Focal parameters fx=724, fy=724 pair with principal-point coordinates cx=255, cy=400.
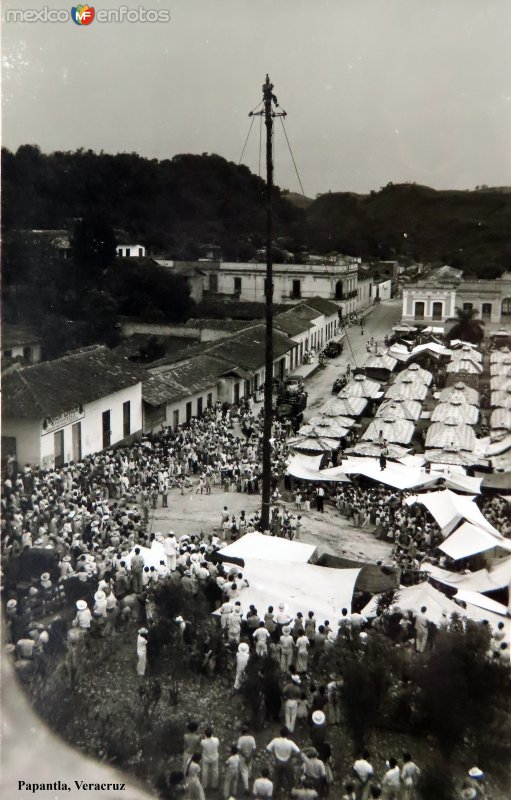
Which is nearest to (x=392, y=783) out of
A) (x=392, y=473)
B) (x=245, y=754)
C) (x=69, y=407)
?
(x=245, y=754)

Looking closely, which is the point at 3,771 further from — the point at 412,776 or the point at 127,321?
the point at 127,321

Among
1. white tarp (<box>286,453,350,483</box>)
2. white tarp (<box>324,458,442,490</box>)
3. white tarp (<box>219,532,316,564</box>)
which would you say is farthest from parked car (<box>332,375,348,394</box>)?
white tarp (<box>219,532,316,564</box>)

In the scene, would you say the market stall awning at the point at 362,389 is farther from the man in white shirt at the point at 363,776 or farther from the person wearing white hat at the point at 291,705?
the man in white shirt at the point at 363,776

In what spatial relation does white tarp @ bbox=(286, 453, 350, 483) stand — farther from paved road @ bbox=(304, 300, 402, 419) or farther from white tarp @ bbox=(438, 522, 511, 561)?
paved road @ bbox=(304, 300, 402, 419)

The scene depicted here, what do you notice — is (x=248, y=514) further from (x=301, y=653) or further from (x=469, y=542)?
(x=301, y=653)

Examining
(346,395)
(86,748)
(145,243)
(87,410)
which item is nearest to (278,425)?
(346,395)
